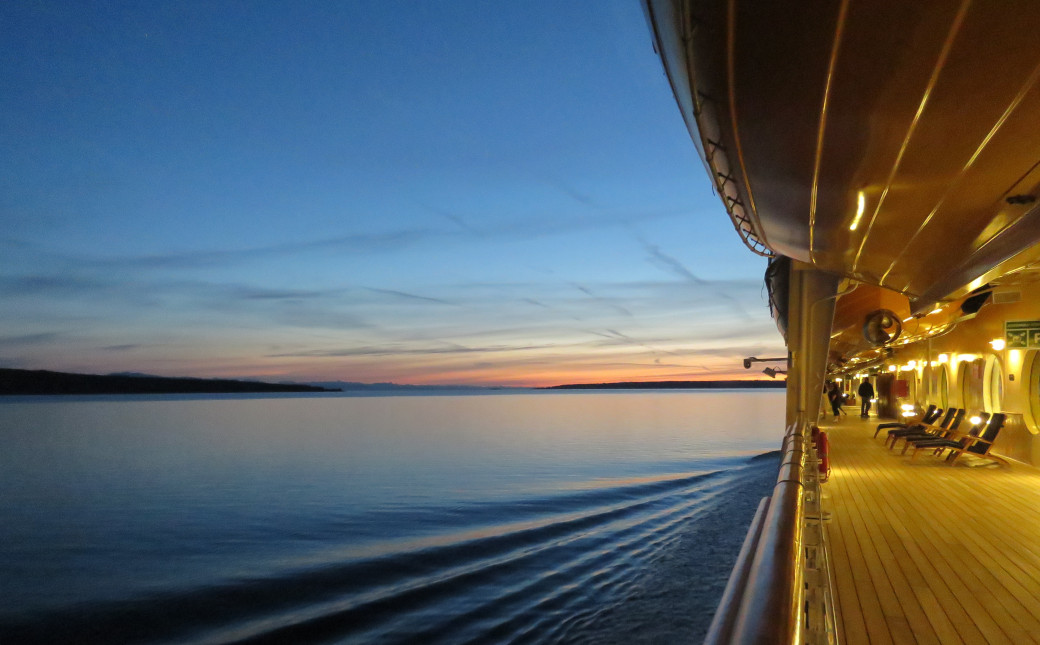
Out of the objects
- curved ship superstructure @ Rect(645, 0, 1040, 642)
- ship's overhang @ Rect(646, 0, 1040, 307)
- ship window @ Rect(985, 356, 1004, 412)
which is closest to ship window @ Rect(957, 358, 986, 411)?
ship window @ Rect(985, 356, 1004, 412)

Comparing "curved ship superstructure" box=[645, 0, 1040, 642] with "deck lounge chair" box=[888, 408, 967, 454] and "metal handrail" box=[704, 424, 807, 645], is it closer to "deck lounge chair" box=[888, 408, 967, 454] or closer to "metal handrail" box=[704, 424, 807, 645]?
"metal handrail" box=[704, 424, 807, 645]

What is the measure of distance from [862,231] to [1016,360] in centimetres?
954

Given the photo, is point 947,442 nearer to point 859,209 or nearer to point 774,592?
point 859,209

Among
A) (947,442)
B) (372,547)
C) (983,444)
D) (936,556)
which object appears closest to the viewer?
(936,556)

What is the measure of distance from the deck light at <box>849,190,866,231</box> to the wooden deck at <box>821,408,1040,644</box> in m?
1.85

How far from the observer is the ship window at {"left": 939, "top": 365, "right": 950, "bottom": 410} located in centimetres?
1681

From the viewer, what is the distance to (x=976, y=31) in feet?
5.37

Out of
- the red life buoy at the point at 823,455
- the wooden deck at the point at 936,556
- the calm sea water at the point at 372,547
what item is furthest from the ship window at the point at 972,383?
the red life buoy at the point at 823,455

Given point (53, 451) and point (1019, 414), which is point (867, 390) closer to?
point (1019, 414)

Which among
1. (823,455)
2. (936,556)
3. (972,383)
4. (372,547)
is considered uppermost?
(972,383)

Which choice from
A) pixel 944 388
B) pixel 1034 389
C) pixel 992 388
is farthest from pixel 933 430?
pixel 944 388

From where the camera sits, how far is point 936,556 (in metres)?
4.65

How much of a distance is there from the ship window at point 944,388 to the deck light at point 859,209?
15788 millimetres

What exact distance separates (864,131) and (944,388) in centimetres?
1802
